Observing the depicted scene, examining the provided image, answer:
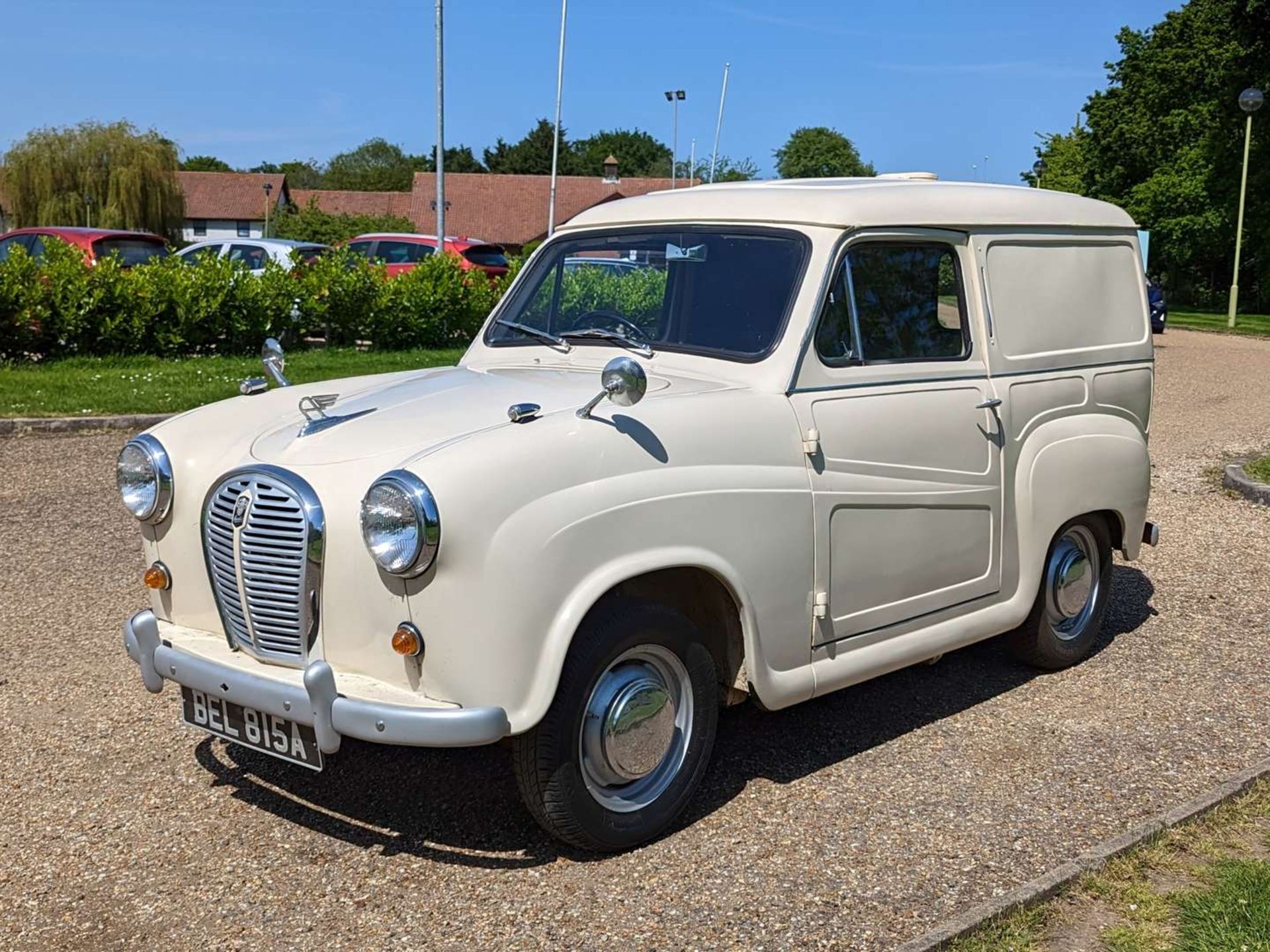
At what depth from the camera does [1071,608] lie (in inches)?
222

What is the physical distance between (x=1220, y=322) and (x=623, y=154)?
88.9m

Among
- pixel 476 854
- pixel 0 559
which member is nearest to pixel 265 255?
pixel 0 559

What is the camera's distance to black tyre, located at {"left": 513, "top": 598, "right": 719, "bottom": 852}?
356 cm

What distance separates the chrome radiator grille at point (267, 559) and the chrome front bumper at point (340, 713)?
0.14 metres

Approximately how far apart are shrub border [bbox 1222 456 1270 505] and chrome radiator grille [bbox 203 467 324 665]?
7.96 metres

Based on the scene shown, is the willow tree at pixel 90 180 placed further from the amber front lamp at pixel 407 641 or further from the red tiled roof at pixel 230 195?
the amber front lamp at pixel 407 641

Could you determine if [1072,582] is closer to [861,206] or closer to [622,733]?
[861,206]

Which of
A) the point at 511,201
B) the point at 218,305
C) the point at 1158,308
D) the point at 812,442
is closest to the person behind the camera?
the point at 812,442

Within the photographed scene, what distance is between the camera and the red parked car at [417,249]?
889 inches

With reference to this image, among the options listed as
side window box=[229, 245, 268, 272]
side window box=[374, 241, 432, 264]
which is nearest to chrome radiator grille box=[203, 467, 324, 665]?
side window box=[229, 245, 268, 272]

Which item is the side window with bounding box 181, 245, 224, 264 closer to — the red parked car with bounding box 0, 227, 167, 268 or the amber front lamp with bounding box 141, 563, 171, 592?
the red parked car with bounding box 0, 227, 167, 268

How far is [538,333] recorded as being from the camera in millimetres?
4910

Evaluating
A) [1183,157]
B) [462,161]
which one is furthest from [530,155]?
[1183,157]

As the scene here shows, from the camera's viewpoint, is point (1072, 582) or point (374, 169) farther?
point (374, 169)
